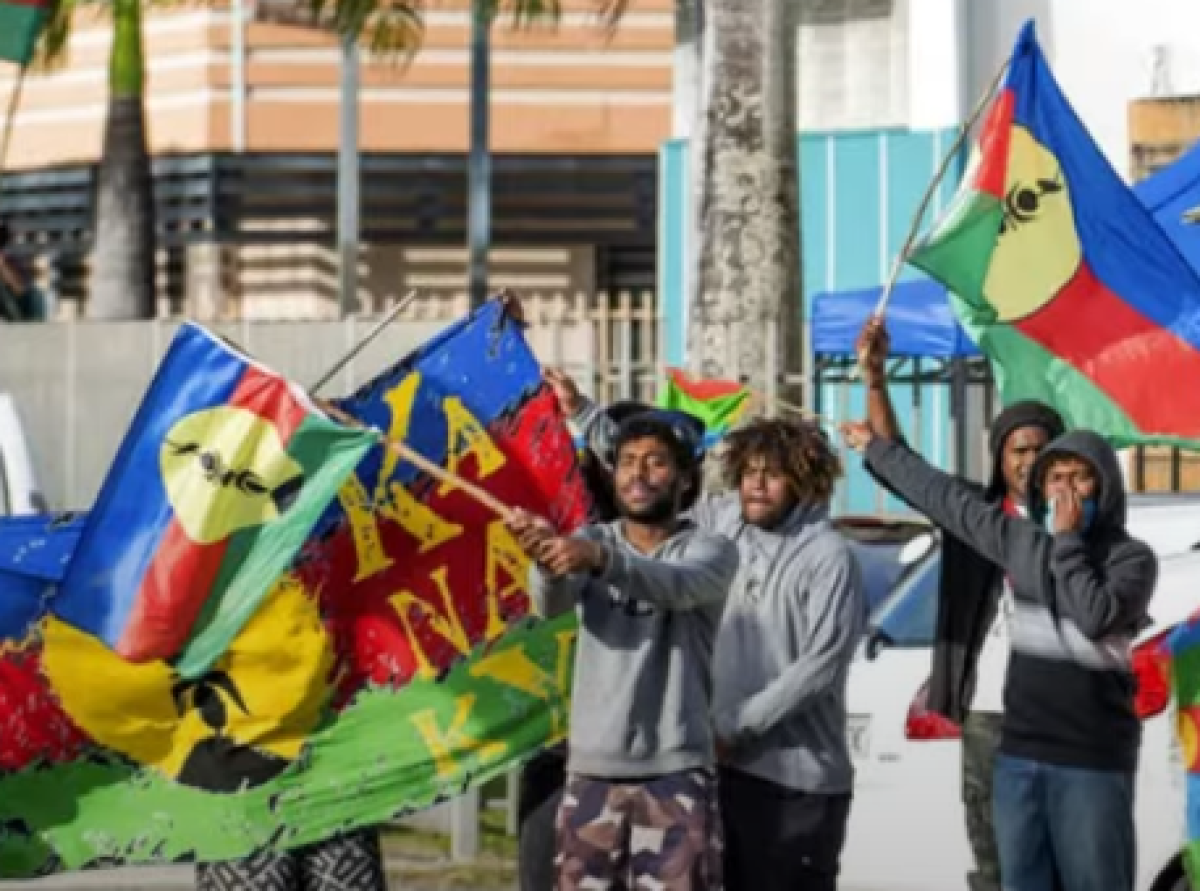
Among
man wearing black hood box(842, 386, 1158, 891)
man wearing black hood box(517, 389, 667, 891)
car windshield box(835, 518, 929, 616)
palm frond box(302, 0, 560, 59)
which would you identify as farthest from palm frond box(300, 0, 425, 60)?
man wearing black hood box(842, 386, 1158, 891)

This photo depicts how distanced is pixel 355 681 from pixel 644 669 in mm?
1146

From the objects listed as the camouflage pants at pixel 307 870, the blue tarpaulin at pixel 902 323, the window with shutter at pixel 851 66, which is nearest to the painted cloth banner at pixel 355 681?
the camouflage pants at pixel 307 870

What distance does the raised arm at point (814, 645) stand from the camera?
10.0 metres

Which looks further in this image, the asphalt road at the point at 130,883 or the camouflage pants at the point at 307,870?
the asphalt road at the point at 130,883

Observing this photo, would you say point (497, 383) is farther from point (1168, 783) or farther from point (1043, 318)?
point (1168, 783)

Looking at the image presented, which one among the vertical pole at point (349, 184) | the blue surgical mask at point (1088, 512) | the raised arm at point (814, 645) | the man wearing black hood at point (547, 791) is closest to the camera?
the blue surgical mask at point (1088, 512)

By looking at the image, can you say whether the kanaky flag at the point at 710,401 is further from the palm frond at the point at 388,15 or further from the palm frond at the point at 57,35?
the palm frond at the point at 57,35

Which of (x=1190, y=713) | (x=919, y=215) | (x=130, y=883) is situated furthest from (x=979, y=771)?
(x=130, y=883)

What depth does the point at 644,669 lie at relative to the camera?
9586 millimetres

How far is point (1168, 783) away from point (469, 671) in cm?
262

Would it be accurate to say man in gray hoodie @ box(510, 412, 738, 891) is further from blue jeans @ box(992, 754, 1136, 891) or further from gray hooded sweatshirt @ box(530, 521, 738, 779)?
blue jeans @ box(992, 754, 1136, 891)

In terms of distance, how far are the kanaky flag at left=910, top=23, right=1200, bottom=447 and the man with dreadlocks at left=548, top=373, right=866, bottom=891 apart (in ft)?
3.26

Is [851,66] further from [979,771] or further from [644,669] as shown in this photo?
[644,669]

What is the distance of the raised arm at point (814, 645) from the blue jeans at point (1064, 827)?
48 cm
